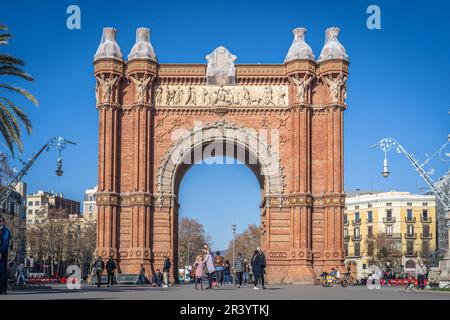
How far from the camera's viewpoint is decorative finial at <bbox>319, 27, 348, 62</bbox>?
151ft

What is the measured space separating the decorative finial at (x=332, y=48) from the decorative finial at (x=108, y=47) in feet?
41.1

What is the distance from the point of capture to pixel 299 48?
152 ft

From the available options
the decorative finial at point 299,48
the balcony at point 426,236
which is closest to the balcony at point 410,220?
the balcony at point 426,236

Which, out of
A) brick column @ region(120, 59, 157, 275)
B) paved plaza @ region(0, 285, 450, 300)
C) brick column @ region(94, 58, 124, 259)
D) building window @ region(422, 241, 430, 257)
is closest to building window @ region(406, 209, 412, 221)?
building window @ region(422, 241, 430, 257)

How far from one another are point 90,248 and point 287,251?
53.3 metres

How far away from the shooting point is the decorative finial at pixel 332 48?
151 feet

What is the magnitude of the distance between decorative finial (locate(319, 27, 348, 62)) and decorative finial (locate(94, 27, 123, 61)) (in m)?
12.5

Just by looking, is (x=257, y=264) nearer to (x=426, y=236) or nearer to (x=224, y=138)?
(x=224, y=138)

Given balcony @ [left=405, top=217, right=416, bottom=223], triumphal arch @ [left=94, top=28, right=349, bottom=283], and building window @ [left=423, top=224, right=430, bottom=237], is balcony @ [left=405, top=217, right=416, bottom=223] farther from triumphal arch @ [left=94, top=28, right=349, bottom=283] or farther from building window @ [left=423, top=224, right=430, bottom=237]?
triumphal arch @ [left=94, top=28, right=349, bottom=283]

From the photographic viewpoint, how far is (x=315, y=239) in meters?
45.6

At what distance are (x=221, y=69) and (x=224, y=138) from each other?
168 inches

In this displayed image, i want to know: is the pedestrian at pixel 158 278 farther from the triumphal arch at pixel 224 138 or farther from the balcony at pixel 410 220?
the balcony at pixel 410 220

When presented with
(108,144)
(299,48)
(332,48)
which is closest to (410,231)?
(332,48)
